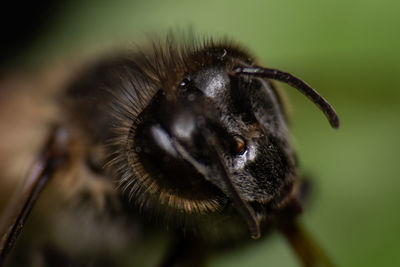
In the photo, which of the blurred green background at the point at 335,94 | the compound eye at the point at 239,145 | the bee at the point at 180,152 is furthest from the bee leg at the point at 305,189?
the compound eye at the point at 239,145

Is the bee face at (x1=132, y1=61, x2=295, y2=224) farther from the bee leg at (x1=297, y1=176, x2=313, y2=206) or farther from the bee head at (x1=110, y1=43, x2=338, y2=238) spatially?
the bee leg at (x1=297, y1=176, x2=313, y2=206)

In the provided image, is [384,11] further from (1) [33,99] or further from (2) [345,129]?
(1) [33,99]

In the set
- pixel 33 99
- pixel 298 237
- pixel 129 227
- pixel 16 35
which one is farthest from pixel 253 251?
pixel 16 35

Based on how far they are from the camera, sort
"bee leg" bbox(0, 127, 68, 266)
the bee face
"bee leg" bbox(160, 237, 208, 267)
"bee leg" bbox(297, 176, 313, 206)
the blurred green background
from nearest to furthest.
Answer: the bee face, "bee leg" bbox(0, 127, 68, 266), "bee leg" bbox(160, 237, 208, 267), "bee leg" bbox(297, 176, 313, 206), the blurred green background

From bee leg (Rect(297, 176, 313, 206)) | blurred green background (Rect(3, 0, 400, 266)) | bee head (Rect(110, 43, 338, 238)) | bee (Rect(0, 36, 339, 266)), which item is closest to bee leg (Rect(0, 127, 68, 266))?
bee (Rect(0, 36, 339, 266))

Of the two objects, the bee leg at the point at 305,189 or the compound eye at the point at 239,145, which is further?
the bee leg at the point at 305,189

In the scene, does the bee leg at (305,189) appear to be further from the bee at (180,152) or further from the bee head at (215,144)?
the bee head at (215,144)
